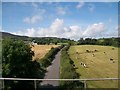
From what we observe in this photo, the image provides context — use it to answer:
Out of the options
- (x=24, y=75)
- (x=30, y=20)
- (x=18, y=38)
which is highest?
(x=30, y=20)

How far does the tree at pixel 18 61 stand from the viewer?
427 inches

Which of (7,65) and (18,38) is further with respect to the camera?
(18,38)

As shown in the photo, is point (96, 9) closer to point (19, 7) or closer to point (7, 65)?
point (19, 7)

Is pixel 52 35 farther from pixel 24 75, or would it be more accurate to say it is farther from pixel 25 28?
pixel 24 75

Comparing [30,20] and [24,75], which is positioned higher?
[30,20]

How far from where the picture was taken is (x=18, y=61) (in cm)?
1145

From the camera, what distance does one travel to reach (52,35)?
1400 centimetres

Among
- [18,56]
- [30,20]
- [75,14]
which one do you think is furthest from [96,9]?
[18,56]

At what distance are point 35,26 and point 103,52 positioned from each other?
32.4 feet

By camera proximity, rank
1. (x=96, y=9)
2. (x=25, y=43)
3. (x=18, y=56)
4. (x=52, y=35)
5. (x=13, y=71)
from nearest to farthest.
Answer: (x=13, y=71) < (x=18, y=56) < (x=25, y=43) < (x=52, y=35) < (x=96, y=9)

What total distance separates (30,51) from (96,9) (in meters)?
7.00

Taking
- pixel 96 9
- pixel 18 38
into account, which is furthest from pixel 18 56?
pixel 96 9

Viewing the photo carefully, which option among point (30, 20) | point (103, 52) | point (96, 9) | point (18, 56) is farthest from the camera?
point (103, 52)

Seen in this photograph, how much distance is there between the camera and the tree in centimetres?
1085
